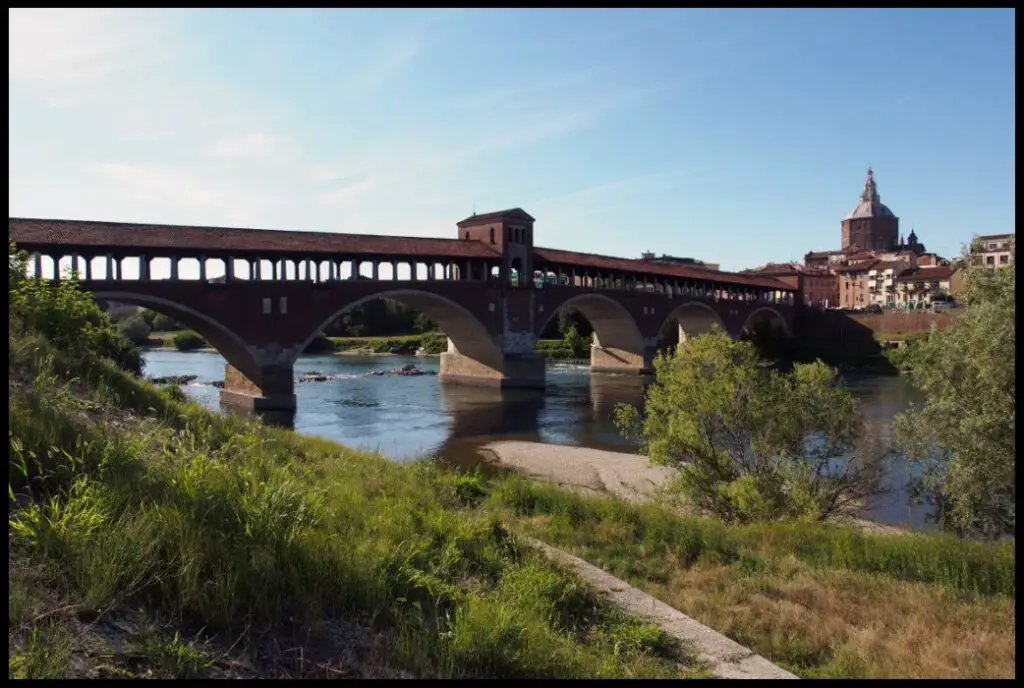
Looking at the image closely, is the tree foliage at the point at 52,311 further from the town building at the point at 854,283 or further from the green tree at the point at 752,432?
the town building at the point at 854,283

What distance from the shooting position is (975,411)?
11094 millimetres

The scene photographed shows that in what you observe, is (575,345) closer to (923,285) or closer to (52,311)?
(923,285)

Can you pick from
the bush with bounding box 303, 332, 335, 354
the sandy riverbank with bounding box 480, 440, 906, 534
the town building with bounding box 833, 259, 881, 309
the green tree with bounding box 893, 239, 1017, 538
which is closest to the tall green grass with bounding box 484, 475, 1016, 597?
the green tree with bounding box 893, 239, 1017, 538

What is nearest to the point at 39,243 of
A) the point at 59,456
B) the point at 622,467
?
the point at 622,467

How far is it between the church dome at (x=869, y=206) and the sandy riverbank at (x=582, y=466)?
101471 mm

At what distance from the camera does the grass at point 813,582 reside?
5.45 meters

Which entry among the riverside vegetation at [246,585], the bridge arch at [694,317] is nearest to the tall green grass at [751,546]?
the riverside vegetation at [246,585]

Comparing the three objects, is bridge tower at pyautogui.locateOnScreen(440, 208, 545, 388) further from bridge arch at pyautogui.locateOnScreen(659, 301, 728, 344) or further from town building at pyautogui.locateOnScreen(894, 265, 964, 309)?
town building at pyautogui.locateOnScreen(894, 265, 964, 309)

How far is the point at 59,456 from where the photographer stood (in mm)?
4762

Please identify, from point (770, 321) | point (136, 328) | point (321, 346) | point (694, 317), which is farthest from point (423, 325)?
point (770, 321)

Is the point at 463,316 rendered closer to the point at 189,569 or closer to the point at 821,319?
the point at 189,569

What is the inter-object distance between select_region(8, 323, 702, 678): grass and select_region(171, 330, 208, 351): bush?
6509 centimetres

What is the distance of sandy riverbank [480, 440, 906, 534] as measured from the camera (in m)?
16.9

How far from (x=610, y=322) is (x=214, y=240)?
26.5m
